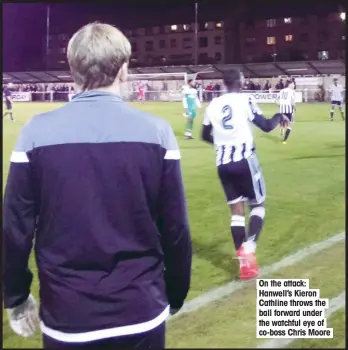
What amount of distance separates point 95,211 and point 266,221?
1.67 metres

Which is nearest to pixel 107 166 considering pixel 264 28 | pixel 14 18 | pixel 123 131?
pixel 123 131

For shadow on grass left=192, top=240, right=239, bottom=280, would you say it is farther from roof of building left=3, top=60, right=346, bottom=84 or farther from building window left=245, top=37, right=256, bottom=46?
building window left=245, top=37, right=256, bottom=46

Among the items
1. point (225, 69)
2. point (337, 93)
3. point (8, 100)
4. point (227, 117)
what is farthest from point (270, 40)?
point (8, 100)

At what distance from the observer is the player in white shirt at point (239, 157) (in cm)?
262

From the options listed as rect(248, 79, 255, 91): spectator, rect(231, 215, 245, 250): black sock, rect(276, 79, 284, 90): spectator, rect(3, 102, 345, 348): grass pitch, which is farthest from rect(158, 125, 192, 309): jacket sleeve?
rect(276, 79, 284, 90): spectator

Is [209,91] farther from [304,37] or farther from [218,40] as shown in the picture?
[304,37]

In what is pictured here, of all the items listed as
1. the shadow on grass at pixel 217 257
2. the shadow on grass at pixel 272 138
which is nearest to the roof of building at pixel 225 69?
the shadow on grass at pixel 272 138

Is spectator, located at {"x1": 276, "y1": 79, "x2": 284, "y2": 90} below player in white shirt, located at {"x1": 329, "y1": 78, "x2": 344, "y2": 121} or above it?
above

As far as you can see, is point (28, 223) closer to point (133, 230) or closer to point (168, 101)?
point (133, 230)

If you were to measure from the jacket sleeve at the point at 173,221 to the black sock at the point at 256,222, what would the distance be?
1.25 meters

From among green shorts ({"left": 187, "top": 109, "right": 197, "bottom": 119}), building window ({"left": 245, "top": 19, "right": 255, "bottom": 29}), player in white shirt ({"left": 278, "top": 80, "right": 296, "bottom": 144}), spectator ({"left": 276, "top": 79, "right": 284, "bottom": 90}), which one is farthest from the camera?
spectator ({"left": 276, "top": 79, "right": 284, "bottom": 90})

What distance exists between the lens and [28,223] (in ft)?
4.46

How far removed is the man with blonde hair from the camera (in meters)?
1.30

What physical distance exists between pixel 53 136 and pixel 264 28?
1827 millimetres
